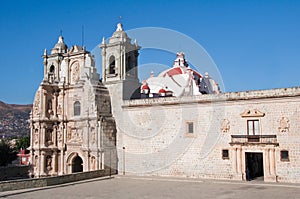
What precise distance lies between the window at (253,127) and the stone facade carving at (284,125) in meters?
1.27

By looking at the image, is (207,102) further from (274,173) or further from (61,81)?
(61,81)

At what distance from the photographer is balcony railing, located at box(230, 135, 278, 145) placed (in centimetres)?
1877

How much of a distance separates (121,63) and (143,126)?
5.04 m

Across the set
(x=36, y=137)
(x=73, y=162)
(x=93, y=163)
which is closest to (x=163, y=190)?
(x=93, y=163)

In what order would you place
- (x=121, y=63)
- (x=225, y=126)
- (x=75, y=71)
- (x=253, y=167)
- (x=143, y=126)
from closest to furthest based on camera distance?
(x=225, y=126)
(x=253, y=167)
(x=143, y=126)
(x=121, y=63)
(x=75, y=71)

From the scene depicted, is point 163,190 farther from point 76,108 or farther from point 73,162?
point 76,108

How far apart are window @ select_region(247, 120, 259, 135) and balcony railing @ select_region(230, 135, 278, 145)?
0.30 m

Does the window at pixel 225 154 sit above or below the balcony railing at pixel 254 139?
below

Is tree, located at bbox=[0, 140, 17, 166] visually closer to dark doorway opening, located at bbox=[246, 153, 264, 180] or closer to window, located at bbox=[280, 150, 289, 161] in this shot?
dark doorway opening, located at bbox=[246, 153, 264, 180]

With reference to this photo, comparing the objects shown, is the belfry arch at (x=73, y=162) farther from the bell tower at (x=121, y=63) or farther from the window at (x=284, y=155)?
the window at (x=284, y=155)

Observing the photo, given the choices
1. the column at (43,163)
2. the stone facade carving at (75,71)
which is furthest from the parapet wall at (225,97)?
the column at (43,163)

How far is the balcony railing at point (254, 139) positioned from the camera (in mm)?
18772

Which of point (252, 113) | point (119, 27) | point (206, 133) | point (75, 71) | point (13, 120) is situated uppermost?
point (119, 27)

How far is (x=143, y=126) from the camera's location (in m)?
23.3
